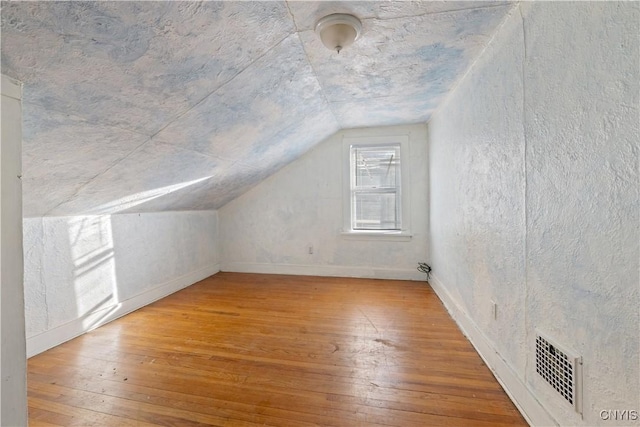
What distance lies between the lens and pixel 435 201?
10.2ft

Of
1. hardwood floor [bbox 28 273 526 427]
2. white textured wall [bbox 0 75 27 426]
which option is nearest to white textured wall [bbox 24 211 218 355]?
hardwood floor [bbox 28 273 526 427]

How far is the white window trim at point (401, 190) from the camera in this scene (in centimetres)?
353

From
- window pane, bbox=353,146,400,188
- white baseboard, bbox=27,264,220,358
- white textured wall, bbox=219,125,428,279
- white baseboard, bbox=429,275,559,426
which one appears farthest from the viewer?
window pane, bbox=353,146,400,188

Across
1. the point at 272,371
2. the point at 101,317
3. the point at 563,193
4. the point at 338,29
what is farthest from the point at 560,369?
the point at 101,317

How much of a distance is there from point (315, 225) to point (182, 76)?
271 centimetres

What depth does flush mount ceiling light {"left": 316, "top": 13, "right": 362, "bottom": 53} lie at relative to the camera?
1.32m

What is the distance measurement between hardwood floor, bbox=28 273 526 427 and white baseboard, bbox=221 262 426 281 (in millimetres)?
841

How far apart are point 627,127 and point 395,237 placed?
283 centimetres

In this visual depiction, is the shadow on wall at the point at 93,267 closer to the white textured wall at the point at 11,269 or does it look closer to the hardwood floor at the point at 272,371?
the hardwood floor at the point at 272,371

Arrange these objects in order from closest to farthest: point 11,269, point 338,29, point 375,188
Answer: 1. point 11,269
2. point 338,29
3. point 375,188

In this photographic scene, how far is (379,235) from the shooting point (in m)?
3.61

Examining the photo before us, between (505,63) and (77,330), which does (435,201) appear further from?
(77,330)

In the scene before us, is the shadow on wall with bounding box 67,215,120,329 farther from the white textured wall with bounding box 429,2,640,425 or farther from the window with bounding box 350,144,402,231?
the white textured wall with bounding box 429,2,640,425

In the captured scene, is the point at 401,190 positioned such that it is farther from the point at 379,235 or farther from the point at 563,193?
the point at 563,193
